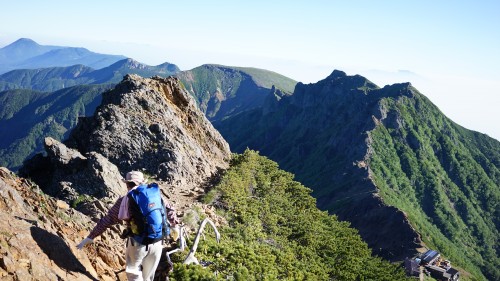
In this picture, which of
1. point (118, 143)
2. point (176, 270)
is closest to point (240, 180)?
point (118, 143)

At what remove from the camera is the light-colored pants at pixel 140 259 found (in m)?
10.1

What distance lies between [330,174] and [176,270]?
176140 millimetres

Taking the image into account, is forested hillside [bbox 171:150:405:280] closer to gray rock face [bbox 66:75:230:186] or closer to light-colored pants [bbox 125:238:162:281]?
light-colored pants [bbox 125:238:162:281]

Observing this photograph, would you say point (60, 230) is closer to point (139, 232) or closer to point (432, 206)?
point (139, 232)

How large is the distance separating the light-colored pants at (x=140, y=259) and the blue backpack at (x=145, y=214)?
0.26 meters

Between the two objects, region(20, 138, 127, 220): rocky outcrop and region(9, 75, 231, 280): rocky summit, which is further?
region(20, 138, 127, 220): rocky outcrop

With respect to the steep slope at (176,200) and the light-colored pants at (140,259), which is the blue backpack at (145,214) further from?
the steep slope at (176,200)

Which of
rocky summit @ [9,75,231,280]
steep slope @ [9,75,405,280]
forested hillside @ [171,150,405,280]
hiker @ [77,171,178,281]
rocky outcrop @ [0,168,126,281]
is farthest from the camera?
forested hillside @ [171,150,405,280]

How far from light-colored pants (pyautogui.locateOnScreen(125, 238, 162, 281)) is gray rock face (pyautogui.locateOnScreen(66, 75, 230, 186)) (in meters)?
21.0

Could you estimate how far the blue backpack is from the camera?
32.0ft

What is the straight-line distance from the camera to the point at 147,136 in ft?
112

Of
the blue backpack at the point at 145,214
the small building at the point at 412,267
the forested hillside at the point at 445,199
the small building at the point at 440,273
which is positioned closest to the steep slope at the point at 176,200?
the blue backpack at the point at 145,214

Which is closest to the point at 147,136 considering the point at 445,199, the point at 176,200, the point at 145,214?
the point at 176,200

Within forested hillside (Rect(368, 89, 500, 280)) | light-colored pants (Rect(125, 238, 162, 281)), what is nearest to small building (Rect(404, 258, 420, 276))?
forested hillside (Rect(368, 89, 500, 280))
